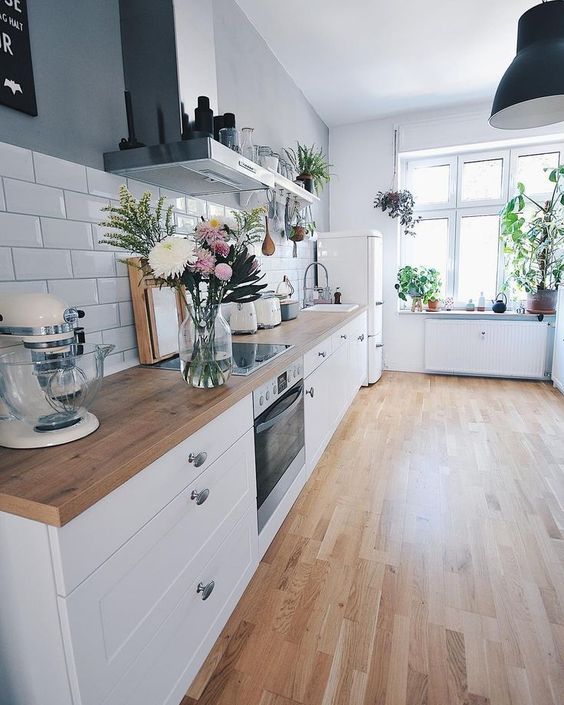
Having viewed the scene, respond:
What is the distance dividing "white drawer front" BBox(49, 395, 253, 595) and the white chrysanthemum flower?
1.40 feet

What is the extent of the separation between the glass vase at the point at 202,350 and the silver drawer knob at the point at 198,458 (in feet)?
0.78

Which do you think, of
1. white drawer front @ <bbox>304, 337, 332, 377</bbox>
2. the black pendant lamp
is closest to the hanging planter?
the black pendant lamp

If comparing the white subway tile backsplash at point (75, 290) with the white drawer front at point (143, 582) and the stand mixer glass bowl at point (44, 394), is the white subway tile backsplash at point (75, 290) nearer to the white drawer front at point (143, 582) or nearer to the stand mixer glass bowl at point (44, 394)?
the stand mixer glass bowl at point (44, 394)

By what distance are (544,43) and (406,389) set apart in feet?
9.60

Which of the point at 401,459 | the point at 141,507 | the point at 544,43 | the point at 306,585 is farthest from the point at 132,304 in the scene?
the point at 544,43

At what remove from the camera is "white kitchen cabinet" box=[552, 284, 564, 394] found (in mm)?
3758

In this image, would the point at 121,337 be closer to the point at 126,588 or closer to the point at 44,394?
the point at 44,394

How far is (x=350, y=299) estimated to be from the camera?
4160 millimetres

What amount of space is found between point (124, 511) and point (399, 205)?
445 centimetres

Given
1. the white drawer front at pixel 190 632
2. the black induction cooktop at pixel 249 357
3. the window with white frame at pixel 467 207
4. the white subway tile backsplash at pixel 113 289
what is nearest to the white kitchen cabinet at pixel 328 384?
the black induction cooktop at pixel 249 357

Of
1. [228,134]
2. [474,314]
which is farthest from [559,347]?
[228,134]

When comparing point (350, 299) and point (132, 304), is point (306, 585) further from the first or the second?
point (350, 299)

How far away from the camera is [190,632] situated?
43.3 inches

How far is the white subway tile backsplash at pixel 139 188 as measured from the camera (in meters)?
1.60
